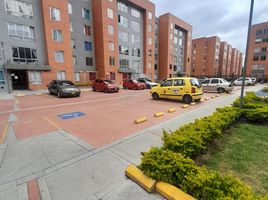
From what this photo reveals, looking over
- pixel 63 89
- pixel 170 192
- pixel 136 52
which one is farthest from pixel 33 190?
pixel 136 52

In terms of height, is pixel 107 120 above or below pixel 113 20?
below

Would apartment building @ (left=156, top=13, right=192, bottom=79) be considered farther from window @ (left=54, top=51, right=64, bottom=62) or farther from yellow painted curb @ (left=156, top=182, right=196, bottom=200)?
yellow painted curb @ (left=156, top=182, right=196, bottom=200)

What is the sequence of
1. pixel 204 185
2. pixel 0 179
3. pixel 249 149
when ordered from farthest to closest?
pixel 249 149, pixel 0 179, pixel 204 185

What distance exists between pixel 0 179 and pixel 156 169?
3064 mm

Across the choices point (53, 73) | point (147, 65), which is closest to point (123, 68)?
point (147, 65)

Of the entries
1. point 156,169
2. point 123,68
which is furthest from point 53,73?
point 156,169

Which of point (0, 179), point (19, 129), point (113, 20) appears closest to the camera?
point (0, 179)

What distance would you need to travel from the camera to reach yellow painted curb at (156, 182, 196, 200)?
2.39m

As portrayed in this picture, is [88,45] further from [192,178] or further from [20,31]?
[192,178]

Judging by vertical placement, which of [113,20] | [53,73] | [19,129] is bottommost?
[19,129]

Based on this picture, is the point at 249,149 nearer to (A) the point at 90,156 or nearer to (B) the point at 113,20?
(A) the point at 90,156

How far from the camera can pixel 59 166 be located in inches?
136

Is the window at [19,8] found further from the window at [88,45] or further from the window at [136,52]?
the window at [136,52]

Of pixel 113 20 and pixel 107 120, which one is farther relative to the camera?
pixel 113 20
